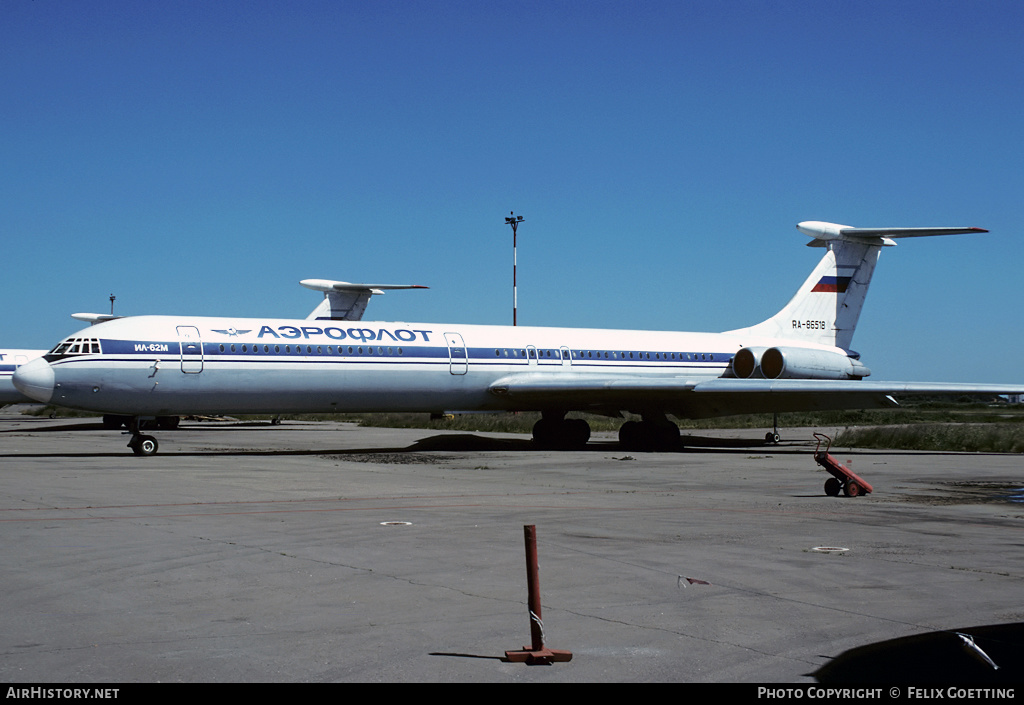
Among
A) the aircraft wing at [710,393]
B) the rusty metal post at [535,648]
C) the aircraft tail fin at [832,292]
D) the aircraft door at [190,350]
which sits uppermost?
the aircraft tail fin at [832,292]

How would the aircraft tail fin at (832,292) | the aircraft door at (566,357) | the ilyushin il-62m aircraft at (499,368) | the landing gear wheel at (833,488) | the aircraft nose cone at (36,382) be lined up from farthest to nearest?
the aircraft tail fin at (832,292) → the aircraft door at (566,357) → the ilyushin il-62m aircraft at (499,368) → the aircraft nose cone at (36,382) → the landing gear wheel at (833,488)

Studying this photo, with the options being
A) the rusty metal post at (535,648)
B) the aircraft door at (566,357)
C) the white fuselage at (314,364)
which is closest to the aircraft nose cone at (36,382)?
the white fuselage at (314,364)

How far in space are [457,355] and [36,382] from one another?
10689mm

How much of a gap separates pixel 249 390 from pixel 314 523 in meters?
13.9

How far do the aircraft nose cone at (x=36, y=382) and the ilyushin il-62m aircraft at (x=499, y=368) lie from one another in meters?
0.03

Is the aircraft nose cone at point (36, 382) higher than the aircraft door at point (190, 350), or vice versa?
the aircraft door at point (190, 350)

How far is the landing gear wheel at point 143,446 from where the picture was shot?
26.0m

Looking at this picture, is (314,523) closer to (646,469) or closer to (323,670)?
(323,670)

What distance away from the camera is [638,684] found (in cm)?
564

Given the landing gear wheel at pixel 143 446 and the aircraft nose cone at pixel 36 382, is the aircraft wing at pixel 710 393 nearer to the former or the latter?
the landing gear wheel at pixel 143 446

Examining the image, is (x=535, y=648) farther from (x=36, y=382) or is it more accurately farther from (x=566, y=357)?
(x=566, y=357)

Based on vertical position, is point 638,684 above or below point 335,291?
below

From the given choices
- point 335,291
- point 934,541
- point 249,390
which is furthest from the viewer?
point 335,291

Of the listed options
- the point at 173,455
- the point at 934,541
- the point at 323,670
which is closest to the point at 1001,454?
the point at 934,541
